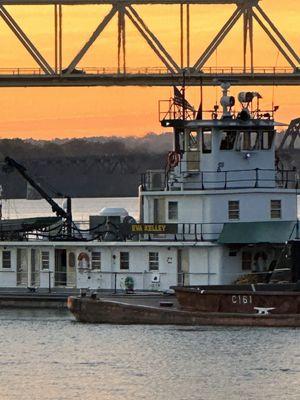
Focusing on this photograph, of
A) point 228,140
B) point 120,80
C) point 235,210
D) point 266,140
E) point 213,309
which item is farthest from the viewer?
point 120,80

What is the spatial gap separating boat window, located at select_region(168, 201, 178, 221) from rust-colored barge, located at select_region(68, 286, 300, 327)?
3541mm

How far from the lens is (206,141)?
6169 centimetres

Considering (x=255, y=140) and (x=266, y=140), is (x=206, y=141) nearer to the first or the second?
(x=255, y=140)

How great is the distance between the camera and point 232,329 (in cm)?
5641

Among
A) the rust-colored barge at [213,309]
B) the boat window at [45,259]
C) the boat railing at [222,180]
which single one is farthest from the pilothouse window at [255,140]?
the boat window at [45,259]

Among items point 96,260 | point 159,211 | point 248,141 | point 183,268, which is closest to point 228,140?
point 248,141

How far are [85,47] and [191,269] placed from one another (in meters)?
56.8

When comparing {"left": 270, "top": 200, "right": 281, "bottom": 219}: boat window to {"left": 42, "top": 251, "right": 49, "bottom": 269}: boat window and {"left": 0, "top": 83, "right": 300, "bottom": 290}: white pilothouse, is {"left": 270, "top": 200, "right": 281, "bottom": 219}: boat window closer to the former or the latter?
{"left": 0, "top": 83, "right": 300, "bottom": 290}: white pilothouse

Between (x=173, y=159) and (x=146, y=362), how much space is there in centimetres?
1182

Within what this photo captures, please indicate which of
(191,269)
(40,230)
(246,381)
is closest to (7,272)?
(40,230)

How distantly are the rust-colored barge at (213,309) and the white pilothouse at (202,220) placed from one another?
2.22 meters

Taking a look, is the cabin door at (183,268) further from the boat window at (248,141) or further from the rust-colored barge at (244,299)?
the boat window at (248,141)

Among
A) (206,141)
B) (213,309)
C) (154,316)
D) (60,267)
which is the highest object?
(206,141)

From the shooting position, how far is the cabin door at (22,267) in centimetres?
6475
